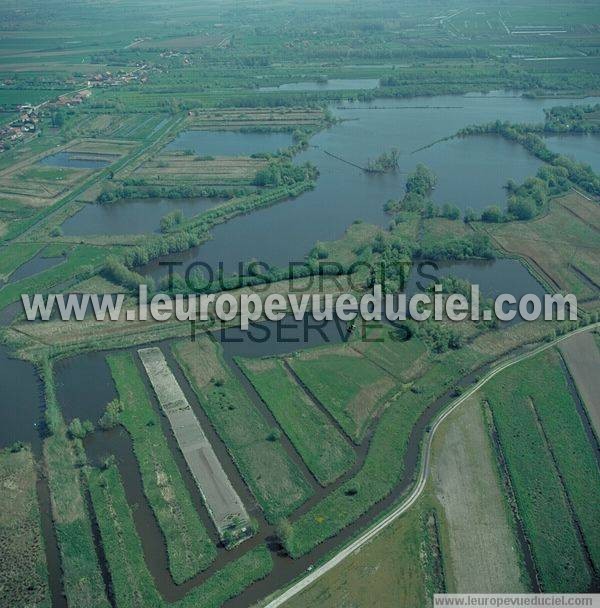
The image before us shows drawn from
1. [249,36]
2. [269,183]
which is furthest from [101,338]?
[249,36]

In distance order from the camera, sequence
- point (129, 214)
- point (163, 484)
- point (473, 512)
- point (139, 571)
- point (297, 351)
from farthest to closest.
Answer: point (129, 214) → point (297, 351) → point (163, 484) → point (473, 512) → point (139, 571)

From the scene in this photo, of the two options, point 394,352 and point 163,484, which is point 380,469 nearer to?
point 394,352

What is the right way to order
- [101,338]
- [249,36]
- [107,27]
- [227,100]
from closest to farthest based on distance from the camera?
[101,338]
[227,100]
[249,36]
[107,27]

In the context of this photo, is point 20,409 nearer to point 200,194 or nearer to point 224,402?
point 224,402

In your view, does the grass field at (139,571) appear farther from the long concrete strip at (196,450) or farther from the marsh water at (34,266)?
the marsh water at (34,266)

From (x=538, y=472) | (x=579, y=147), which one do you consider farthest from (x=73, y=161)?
(x=538, y=472)

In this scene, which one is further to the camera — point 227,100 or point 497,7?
point 497,7

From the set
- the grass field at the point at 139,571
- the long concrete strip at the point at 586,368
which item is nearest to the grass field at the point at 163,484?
the grass field at the point at 139,571
